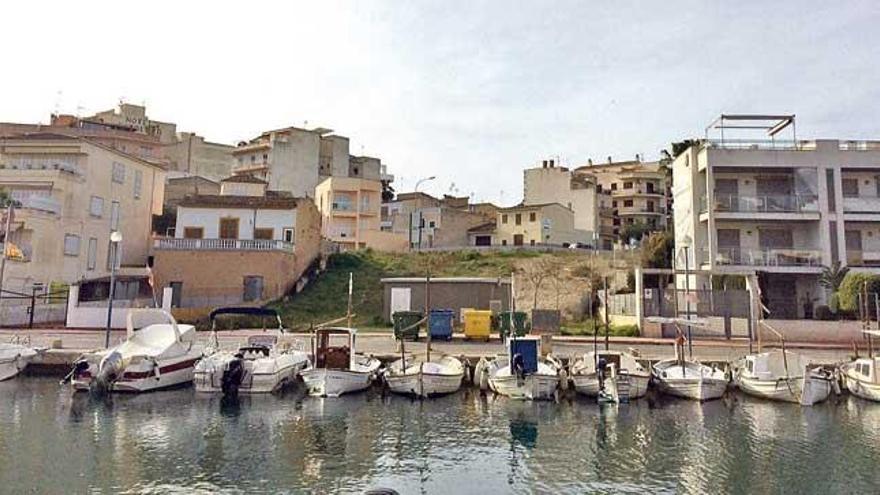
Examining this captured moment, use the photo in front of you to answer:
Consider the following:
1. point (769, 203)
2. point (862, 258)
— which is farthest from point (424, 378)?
point (862, 258)

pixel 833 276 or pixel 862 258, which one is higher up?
pixel 862 258

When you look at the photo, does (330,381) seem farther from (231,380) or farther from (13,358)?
(13,358)

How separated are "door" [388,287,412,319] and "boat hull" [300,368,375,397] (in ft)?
49.7

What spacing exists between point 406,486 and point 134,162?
140 ft

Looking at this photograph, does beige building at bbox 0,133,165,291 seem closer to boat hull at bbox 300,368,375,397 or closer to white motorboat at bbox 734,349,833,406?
boat hull at bbox 300,368,375,397

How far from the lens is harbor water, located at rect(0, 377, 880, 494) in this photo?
13.4 metres

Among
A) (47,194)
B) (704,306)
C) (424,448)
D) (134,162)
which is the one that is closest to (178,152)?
(134,162)

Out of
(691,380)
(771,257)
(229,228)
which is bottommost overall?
(691,380)

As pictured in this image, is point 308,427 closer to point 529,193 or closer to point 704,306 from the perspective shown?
point 704,306

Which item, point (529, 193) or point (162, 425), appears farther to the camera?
point (529, 193)

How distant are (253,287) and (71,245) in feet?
39.1

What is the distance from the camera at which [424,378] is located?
73.1ft

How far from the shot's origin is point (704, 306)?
1328 inches

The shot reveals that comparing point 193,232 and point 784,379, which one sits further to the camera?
point 193,232
